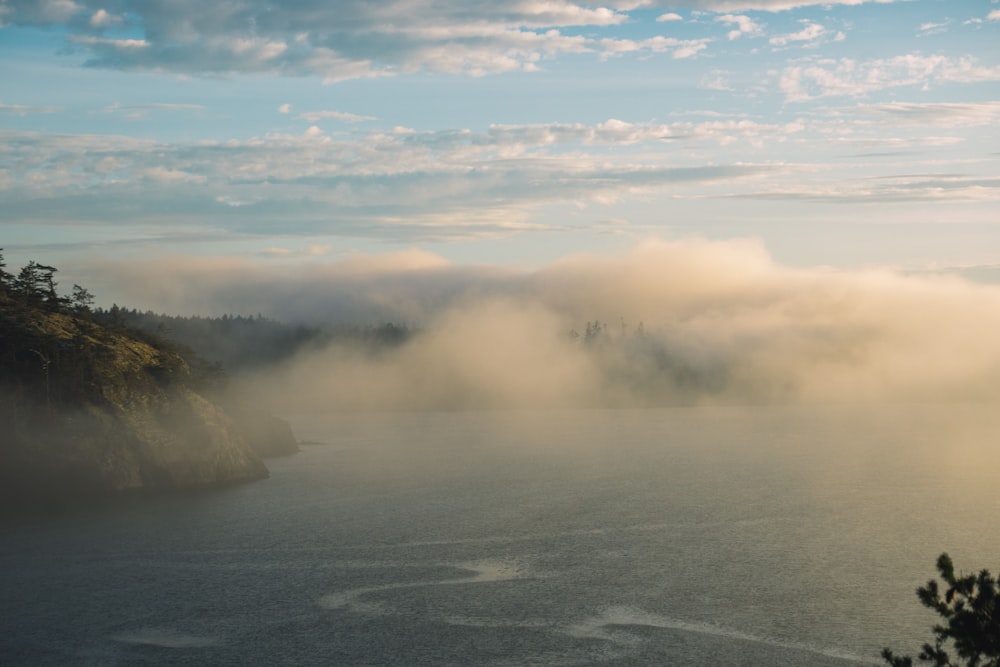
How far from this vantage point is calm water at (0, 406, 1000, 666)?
5566 centimetres

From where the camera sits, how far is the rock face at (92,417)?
100 m

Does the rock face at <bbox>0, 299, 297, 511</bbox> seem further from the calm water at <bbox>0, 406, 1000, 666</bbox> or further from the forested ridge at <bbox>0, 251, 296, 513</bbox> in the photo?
the calm water at <bbox>0, 406, 1000, 666</bbox>

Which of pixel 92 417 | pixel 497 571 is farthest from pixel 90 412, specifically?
pixel 497 571

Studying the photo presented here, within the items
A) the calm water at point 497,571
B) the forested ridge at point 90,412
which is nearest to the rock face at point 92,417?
the forested ridge at point 90,412

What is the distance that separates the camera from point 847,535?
91.2 metres

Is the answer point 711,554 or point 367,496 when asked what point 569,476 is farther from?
point 711,554

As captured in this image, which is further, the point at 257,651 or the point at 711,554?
the point at 711,554

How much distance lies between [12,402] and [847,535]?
8801cm

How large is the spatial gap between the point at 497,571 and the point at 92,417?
5542 cm

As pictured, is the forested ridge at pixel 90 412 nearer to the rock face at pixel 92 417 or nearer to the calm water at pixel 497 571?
the rock face at pixel 92 417

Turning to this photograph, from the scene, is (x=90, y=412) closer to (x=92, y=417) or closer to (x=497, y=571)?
(x=92, y=417)

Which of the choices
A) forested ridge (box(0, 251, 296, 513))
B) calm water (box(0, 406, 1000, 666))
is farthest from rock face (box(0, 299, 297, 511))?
calm water (box(0, 406, 1000, 666))

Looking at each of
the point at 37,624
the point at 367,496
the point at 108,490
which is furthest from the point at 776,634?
the point at 108,490

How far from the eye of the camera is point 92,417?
343 ft
